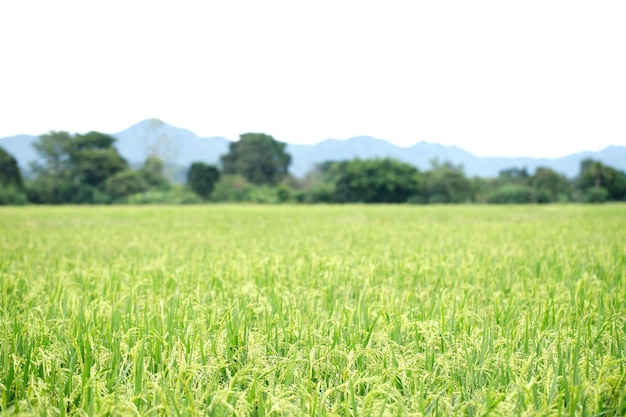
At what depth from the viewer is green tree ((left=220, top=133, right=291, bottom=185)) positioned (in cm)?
6894

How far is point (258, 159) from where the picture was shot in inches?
2756

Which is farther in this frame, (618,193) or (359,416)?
(618,193)

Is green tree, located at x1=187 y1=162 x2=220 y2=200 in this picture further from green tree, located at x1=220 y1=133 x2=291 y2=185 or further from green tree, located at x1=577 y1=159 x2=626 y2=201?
A: green tree, located at x1=577 y1=159 x2=626 y2=201

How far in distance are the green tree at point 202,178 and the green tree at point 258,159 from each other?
995cm

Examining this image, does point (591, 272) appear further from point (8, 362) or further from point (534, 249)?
point (8, 362)

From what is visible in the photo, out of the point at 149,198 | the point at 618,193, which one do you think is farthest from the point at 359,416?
the point at 618,193

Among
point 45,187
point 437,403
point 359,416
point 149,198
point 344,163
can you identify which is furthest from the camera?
point 344,163

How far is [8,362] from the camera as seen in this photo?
8.16 ft

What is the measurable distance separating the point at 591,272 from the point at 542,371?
3956mm

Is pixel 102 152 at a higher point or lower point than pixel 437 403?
higher

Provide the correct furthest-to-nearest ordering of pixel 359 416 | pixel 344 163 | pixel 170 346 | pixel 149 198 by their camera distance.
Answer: pixel 344 163 → pixel 149 198 → pixel 170 346 → pixel 359 416

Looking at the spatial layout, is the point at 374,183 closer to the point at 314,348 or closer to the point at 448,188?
the point at 448,188

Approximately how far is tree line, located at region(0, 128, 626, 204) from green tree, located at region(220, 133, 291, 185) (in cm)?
858

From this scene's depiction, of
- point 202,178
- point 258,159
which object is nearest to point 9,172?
point 202,178
